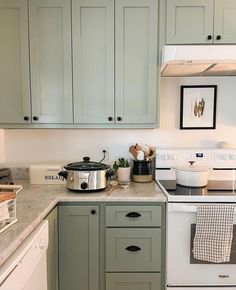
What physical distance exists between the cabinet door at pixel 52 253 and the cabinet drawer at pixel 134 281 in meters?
0.35

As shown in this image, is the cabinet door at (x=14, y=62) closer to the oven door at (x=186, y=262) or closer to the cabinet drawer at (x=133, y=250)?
the cabinet drawer at (x=133, y=250)

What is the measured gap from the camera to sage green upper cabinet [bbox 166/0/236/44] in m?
1.89

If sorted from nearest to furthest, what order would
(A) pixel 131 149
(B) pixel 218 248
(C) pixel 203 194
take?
(B) pixel 218 248 < (C) pixel 203 194 < (A) pixel 131 149

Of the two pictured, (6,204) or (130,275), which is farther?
(130,275)

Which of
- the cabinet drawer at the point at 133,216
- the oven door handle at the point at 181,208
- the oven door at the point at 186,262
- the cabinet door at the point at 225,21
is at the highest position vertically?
the cabinet door at the point at 225,21

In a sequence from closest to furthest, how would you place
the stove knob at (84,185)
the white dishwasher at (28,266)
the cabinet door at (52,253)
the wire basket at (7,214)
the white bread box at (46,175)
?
the white dishwasher at (28,266), the wire basket at (7,214), the cabinet door at (52,253), the stove knob at (84,185), the white bread box at (46,175)

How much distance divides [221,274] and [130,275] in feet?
1.97

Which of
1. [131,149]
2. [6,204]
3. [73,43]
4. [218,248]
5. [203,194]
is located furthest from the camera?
[131,149]

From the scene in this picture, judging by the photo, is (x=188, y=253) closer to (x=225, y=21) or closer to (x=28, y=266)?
(x=28, y=266)

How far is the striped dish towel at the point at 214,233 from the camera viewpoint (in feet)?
5.14

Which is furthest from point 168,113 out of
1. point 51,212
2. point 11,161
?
point 11,161

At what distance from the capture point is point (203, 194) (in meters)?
1.71

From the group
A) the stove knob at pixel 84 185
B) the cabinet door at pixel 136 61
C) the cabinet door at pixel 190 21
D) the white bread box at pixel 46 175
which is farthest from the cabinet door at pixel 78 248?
the cabinet door at pixel 190 21

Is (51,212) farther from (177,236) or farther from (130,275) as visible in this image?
(177,236)
